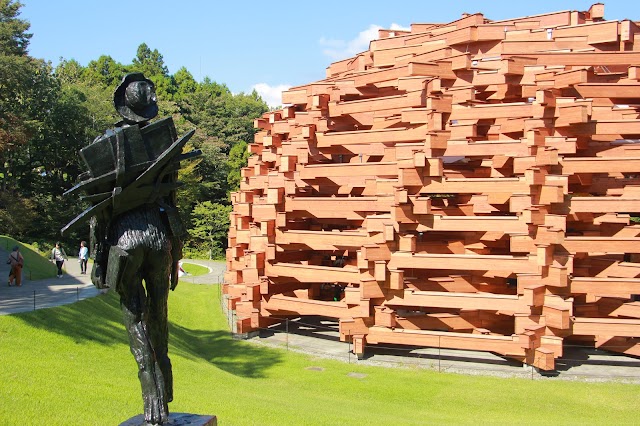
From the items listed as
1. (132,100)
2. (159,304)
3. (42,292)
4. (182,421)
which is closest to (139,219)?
(159,304)

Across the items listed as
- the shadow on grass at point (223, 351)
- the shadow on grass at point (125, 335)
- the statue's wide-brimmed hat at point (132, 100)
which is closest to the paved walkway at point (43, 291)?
the shadow on grass at point (125, 335)

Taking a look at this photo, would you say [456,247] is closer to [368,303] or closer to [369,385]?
[368,303]

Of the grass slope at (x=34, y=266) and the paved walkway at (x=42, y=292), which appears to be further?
the grass slope at (x=34, y=266)

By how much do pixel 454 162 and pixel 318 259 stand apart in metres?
6.39

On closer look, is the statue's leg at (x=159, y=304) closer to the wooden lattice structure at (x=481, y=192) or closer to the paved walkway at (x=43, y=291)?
the paved walkway at (x=43, y=291)

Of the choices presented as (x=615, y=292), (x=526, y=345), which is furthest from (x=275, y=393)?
(x=615, y=292)

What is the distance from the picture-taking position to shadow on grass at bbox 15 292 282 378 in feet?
51.5

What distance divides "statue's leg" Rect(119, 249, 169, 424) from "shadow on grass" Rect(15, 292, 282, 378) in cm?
921

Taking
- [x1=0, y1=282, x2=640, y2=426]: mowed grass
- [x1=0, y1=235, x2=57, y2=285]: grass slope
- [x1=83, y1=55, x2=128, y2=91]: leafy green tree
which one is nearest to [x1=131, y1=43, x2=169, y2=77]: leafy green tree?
[x1=83, y1=55, x2=128, y2=91]: leafy green tree

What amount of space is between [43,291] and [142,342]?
1574 cm

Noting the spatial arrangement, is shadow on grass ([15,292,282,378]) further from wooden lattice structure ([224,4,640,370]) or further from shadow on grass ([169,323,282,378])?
wooden lattice structure ([224,4,640,370])

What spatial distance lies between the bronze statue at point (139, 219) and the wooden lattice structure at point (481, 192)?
12.1 meters

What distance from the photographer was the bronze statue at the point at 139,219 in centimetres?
666

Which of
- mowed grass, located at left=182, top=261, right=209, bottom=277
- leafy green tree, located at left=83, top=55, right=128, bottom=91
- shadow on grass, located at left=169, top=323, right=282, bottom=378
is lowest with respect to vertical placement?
mowed grass, located at left=182, top=261, right=209, bottom=277
